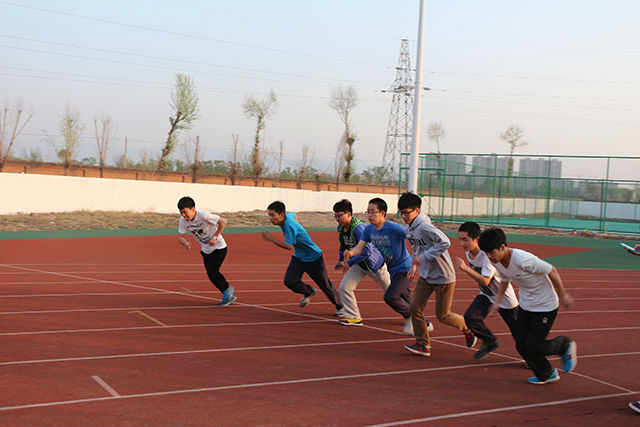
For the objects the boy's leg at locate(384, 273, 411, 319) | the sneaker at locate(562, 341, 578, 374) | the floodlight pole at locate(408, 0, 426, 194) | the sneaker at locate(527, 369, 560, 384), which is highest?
the floodlight pole at locate(408, 0, 426, 194)

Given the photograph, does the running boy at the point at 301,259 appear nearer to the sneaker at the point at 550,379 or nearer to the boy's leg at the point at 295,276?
the boy's leg at the point at 295,276

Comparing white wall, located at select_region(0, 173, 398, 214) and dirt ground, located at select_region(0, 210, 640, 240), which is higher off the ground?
white wall, located at select_region(0, 173, 398, 214)

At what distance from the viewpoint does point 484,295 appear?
646 centimetres

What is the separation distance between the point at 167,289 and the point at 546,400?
6.89 m

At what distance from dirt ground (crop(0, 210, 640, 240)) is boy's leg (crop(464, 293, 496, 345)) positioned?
1616 centimetres

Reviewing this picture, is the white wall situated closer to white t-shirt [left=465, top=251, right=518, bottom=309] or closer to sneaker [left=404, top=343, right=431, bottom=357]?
sneaker [left=404, top=343, right=431, bottom=357]

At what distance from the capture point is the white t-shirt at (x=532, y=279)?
16.9 ft

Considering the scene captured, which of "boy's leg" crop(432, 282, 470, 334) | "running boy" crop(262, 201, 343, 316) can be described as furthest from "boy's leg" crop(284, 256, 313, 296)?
"boy's leg" crop(432, 282, 470, 334)

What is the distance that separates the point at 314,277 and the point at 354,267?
30.0 inches

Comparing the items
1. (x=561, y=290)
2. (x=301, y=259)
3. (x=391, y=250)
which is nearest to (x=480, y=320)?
(x=561, y=290)

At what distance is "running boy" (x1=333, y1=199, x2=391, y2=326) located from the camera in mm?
7699

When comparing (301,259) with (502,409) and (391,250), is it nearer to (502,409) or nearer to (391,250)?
(391,250)

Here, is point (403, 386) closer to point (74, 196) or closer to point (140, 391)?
point (140, 391)

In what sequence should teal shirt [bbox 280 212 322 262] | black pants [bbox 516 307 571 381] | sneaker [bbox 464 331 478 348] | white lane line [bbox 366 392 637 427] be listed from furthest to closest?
teal shirt [bbox 280 212 322 262] → sneaker [bbox 464 331 478 348] → black pants [bbox 516 307 571 381] → white lane line [bbox 366 392 637 427]
